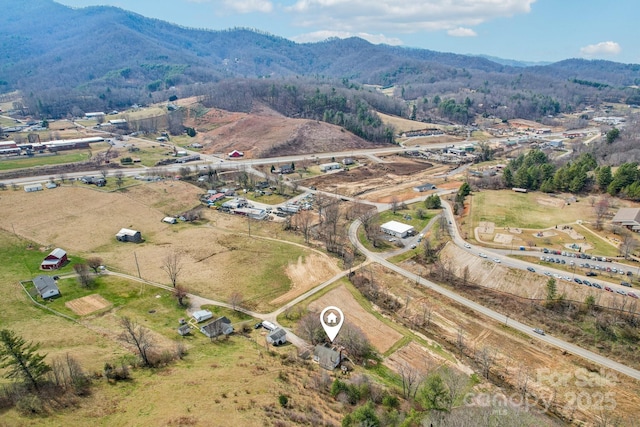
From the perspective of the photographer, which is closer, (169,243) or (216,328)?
(216,328)

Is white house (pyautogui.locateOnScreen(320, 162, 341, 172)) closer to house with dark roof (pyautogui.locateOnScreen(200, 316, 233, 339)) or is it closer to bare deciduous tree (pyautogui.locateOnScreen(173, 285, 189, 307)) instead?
bare deciduous tree (pyautogui.locateOnScreen(173, 285, 189, 307))

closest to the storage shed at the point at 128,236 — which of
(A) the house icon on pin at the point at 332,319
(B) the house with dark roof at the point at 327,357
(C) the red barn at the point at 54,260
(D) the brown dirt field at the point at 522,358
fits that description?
(C) the red barn at the point at 54,260

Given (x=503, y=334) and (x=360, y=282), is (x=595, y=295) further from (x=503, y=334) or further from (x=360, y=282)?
(x=360, y=282)

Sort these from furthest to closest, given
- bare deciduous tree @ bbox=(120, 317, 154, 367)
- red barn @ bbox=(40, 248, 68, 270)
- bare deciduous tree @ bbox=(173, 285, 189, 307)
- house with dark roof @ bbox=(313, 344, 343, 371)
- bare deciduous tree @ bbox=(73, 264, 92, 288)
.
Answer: red barn @ bbox=(40, 248, 68, 270) → bare deciduous tree @ bbox=(73, 264, 92, 288) → bare deciduous tree @ bbox=(173, 285, 189, 307) → house with dark roof @ bbox=(313, 344, 343, 371) → bare deciduous tree @ bbox=(120, 317, 154, 367)

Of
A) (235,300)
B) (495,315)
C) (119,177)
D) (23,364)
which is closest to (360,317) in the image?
(235,300)

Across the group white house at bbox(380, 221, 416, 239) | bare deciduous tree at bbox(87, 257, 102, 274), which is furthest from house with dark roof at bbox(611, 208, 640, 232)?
bare deciduous tree at bbox(87, 257, 102, 274)

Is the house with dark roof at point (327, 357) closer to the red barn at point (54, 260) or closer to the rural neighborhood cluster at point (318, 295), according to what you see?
the rural neighborhood cluster at point (318, 295)

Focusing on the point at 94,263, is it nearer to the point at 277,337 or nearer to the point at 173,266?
the point at 173,266
